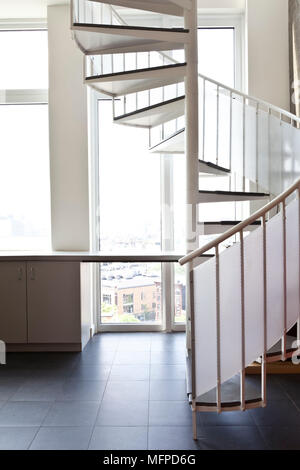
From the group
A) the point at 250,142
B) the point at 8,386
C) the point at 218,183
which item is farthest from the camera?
the point at 218,183

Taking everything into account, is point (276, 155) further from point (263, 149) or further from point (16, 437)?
point (16, 437)

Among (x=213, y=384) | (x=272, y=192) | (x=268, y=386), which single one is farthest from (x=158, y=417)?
(x=272, y=192)

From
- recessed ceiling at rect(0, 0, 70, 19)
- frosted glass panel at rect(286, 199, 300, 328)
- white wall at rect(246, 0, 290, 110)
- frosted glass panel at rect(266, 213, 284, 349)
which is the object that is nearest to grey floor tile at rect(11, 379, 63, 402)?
frosted glass panel at rect(266, 213, 284, 349)

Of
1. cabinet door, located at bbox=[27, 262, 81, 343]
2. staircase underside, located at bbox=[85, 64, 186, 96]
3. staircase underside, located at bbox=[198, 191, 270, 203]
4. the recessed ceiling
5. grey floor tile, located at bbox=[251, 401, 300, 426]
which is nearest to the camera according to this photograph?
grey floor tile, located at bbox=[251, 401, 300, 426]

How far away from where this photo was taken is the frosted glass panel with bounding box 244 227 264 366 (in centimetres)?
243

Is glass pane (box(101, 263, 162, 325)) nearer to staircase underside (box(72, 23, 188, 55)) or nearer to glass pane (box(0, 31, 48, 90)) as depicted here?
glass pane (box(0, 31, 48, 90))

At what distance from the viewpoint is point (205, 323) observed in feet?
8.15

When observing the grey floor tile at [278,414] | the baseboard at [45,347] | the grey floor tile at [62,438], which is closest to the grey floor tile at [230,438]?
the grey floor tile at [278,414]

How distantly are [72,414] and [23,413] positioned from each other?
0.32 metres

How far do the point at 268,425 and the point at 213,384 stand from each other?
1.52ft

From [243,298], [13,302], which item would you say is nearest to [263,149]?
[243,298]

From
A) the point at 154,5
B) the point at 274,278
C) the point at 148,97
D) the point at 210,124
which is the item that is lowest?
the point at 274,278

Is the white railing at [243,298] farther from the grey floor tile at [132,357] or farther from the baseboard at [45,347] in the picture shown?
the baseboard at [45,347]

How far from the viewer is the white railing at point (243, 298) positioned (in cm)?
243
